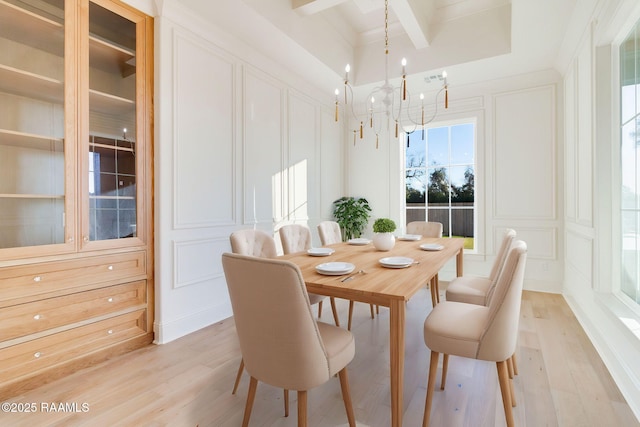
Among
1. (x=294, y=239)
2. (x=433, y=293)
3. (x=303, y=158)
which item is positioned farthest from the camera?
(x=303, y=158)

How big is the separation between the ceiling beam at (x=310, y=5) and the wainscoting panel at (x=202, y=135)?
897 millimetres

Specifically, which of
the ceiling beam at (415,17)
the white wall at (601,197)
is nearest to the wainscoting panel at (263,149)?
the ceiling beam at (415,17)

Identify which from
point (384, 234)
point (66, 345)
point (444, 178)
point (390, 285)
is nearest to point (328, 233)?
point (384, 234)

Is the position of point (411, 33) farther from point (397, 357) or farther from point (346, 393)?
point (346, 393)

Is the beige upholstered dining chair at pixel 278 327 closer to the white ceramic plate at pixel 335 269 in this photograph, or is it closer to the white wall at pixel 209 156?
the white ceramic plate at pixel 335 269

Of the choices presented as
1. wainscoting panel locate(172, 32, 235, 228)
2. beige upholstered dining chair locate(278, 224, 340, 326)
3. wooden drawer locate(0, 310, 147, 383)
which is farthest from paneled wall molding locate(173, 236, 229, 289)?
beige upholstered dining chair locate(278, 224, 340, 326)

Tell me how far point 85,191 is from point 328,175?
11.3ft

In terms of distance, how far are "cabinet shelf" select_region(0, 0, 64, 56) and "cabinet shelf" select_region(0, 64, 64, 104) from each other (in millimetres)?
214

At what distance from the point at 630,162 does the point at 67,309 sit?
4163 mm

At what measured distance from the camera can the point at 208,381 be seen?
6.74 ft

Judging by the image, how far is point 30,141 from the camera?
81.7 inches

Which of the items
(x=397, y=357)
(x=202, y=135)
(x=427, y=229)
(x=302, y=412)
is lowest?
(x=302, y=412)

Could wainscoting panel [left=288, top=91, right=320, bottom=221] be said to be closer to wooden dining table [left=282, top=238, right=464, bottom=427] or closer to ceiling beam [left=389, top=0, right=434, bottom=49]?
ceiling beam [left=389, top=0, right=434, bottom=49]

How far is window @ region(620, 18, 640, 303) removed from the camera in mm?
2166
